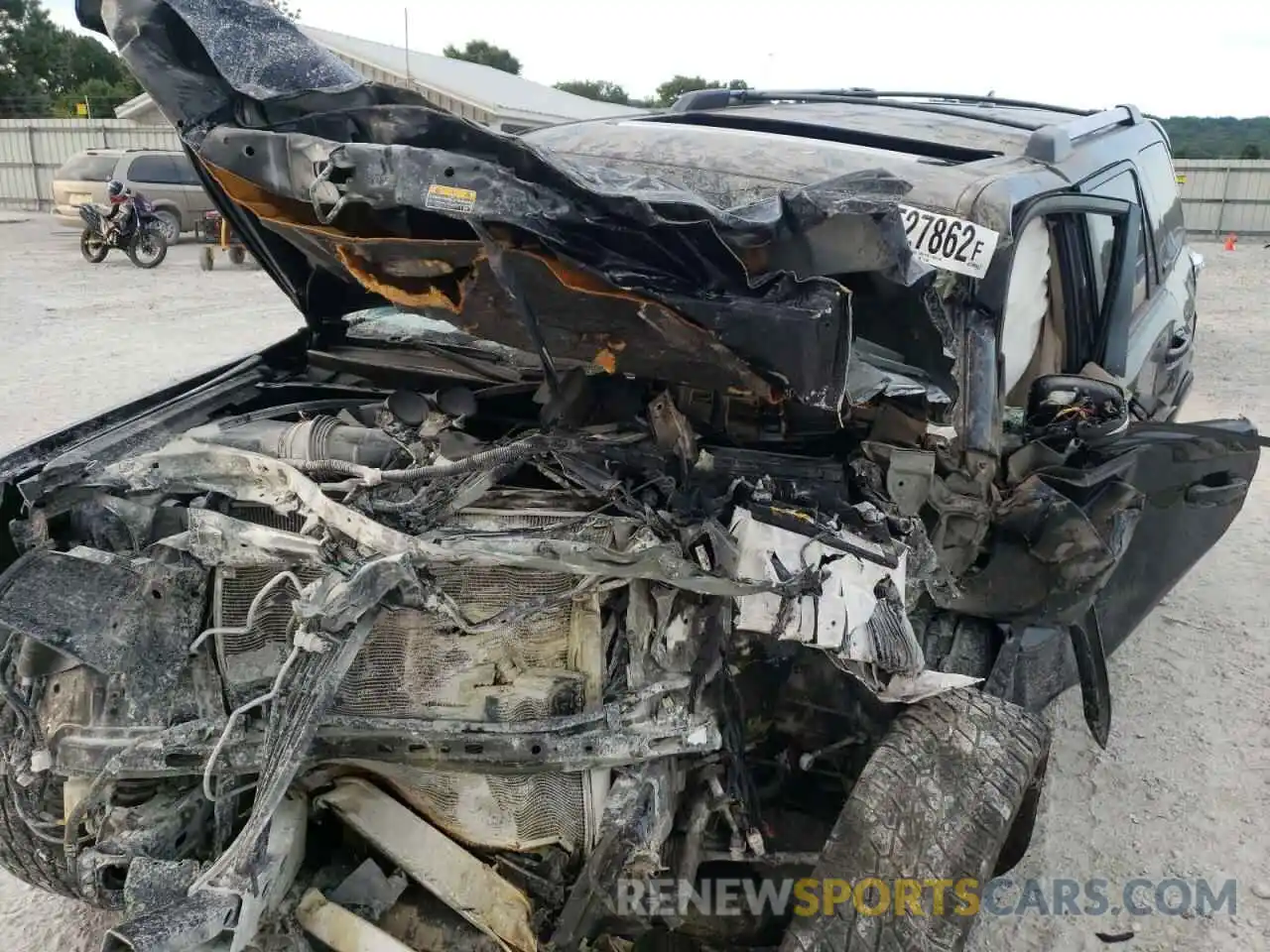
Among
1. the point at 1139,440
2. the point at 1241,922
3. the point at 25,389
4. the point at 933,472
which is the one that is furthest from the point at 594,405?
the point at 25,389

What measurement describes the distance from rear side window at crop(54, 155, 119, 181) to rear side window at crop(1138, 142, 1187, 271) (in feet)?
50.3

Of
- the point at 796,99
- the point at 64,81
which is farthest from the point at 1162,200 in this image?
the point at 64,81

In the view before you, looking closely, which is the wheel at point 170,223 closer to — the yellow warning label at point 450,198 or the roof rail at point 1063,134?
the roof rail at point 1063,134

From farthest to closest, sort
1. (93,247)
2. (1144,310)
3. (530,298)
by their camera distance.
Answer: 1. (93,247)
2. (1144,310)
3. (530,298)

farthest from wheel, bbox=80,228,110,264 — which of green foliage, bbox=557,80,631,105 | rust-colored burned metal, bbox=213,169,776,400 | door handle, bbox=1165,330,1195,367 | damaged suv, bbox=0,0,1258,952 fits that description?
green foliage, bbox=557,80,631,105

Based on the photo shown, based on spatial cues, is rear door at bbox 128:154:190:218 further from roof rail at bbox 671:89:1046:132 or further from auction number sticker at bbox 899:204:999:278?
auction number sticker at bbox 899:204:999:278

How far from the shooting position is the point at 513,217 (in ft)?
6.33

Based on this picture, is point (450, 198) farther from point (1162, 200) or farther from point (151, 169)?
point (151, 169)

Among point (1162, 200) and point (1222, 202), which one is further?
point (1222, 202)

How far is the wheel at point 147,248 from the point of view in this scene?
13.7 metres

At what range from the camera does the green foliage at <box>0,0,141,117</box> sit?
102 feet

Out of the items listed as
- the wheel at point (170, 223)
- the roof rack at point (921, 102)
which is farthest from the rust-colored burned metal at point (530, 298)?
the wheel at point (170, 223)

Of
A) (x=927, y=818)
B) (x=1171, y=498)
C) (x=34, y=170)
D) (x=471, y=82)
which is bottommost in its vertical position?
(x=927, y=818)

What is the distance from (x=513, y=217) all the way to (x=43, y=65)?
40277mm
